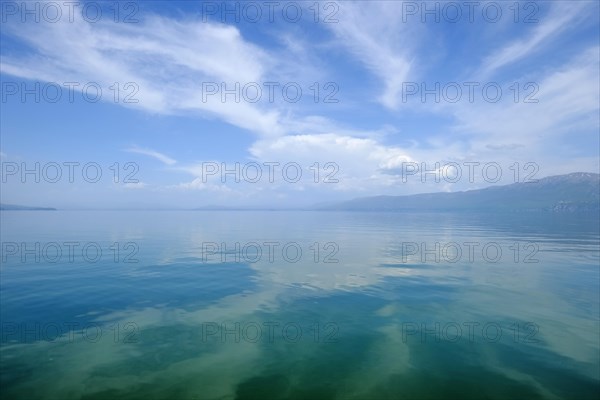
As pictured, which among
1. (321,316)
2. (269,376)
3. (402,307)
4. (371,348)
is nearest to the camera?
(269,376)

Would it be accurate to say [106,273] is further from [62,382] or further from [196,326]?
[62,382]

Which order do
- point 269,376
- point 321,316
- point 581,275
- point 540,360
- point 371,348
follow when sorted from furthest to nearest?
point 581,275 → point 321,316 → point 371,348 → point 540,360 → point 269,376

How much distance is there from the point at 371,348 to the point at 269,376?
5962 mm

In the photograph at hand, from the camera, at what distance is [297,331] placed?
20422 mm

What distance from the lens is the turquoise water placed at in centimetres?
1433

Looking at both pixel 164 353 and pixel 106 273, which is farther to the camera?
pixel 106 273

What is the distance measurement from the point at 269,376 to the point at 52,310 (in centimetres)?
1759

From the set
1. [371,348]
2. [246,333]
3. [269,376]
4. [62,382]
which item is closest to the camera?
[62,382]

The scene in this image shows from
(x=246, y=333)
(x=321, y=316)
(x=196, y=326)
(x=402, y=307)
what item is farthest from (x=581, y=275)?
(x=196, y=326)

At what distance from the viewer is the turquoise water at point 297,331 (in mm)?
14328

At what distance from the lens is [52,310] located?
22953 mm

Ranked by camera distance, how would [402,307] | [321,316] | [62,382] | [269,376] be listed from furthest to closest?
[402,307]
[321,316]
[269,376]
[62,382]

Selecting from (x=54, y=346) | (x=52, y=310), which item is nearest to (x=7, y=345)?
(x=54, y=346)

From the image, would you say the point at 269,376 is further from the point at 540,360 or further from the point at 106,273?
the point at 106,273
